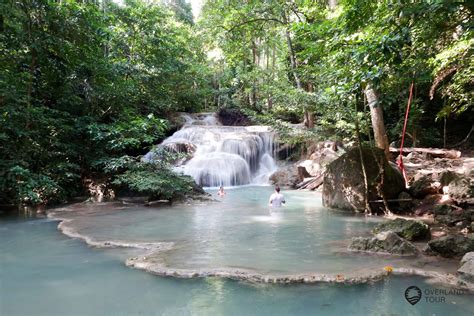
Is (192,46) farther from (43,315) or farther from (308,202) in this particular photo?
(43,315)

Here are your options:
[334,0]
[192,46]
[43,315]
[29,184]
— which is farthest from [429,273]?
[192,46]

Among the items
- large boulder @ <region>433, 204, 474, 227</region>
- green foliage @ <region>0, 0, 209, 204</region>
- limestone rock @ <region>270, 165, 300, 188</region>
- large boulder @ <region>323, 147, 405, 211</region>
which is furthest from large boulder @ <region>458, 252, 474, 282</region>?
limestone rock @ <region>270, 165, 300, 188</region>

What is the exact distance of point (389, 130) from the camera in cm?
1717

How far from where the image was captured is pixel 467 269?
13.3 feet

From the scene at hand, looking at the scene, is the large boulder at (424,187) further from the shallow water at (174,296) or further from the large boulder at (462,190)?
the shallow water at (174,296)

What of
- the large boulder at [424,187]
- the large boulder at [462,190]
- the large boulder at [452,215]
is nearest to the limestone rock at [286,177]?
the large boulder at [424,187]

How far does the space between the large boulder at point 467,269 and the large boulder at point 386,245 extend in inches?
36.4

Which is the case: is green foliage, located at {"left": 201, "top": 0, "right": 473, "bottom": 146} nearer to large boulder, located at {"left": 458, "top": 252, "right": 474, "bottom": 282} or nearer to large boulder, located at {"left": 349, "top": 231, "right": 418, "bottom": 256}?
large boulder, located at {"left": 349, "top": 231, "right": 418, "bottom": 256}

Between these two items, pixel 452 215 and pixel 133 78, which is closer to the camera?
pixel 452 215

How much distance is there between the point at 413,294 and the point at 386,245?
150cm

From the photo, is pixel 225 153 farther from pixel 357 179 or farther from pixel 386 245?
pixel 386 245

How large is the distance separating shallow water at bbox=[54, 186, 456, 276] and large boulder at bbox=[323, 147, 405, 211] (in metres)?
0.46

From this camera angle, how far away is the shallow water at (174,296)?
351 centimetres

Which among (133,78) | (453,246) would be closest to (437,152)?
(453,246)
